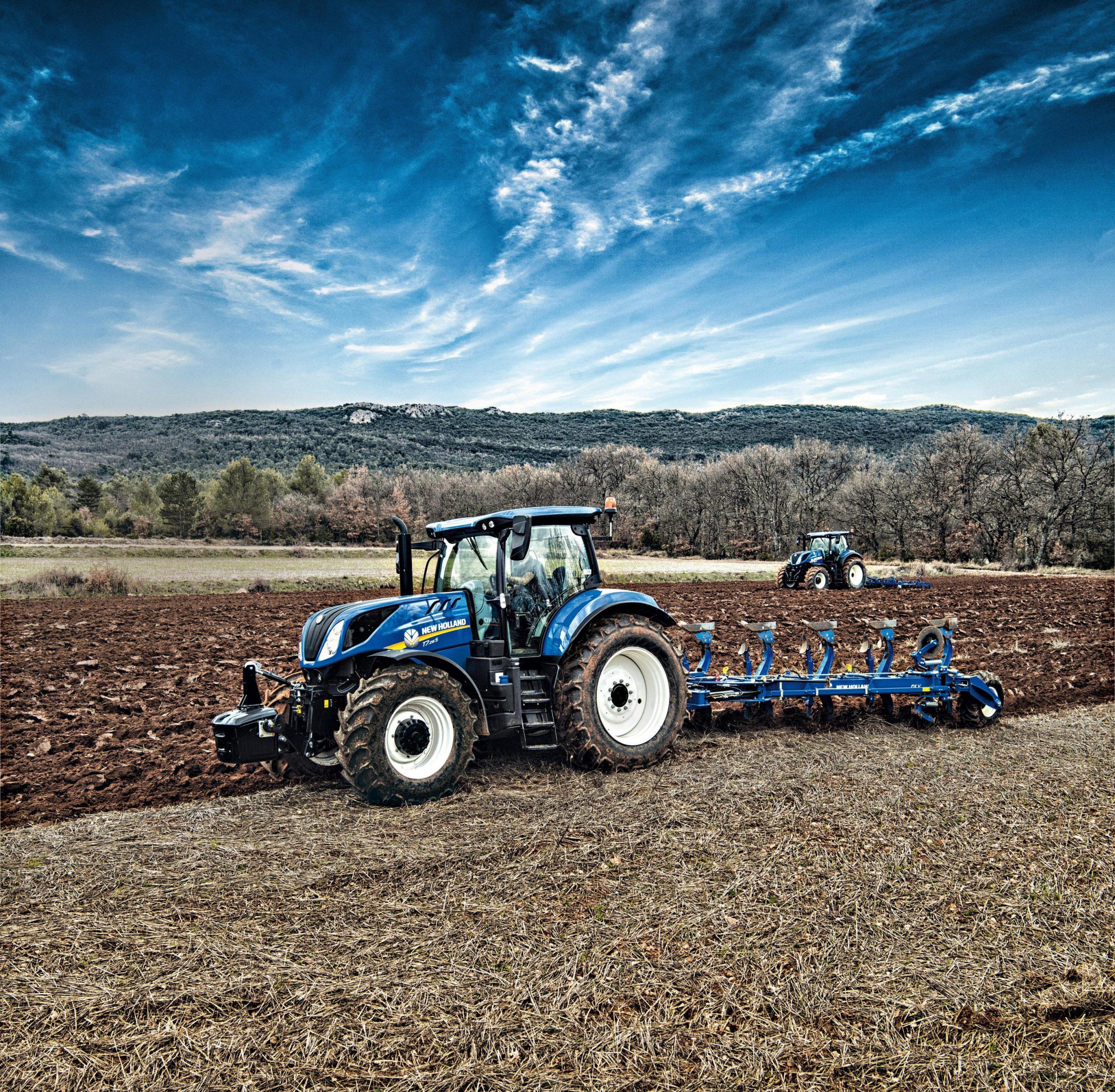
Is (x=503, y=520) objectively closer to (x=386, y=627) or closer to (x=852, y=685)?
(x=386, y=627)

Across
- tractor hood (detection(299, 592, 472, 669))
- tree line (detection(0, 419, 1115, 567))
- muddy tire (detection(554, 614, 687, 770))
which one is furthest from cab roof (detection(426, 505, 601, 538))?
tree line (detection(0, 419, 1115, 567))

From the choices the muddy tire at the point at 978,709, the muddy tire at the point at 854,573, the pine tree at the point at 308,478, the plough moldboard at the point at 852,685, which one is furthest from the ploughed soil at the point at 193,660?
the pine tree at the point at 308,478

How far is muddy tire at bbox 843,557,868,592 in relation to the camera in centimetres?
2705

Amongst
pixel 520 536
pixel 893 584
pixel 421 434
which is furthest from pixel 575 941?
pixel 421 434

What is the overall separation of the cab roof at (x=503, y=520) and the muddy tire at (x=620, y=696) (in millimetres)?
1026

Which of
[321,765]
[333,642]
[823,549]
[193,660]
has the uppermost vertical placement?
[823,549]

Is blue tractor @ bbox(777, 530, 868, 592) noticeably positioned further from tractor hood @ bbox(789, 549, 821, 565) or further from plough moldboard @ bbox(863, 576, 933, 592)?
plough moldboard @ bbox(863, 576, 933, 592)

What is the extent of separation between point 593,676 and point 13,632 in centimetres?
1545

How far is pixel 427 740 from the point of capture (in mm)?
5758

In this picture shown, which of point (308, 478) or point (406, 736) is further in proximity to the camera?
point (308, 478)

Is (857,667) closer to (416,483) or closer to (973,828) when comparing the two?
(973,828)

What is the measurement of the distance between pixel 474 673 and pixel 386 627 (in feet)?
2.86

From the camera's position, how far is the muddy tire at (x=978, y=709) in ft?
26.3

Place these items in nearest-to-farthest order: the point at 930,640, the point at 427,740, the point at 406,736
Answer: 1. the point at 406,736
2. the point at 427,740
3. the point at 930,640
